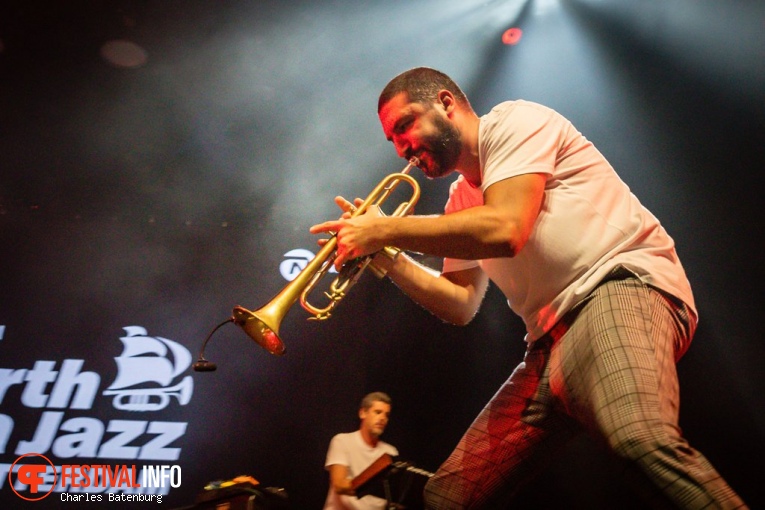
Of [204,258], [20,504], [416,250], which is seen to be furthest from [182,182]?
[416,250]

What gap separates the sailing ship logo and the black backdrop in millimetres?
54

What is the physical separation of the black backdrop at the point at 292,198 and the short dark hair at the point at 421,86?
4288 mm

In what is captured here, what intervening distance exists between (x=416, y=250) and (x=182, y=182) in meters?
5.46

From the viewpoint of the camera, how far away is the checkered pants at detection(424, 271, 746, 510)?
1.35 metres

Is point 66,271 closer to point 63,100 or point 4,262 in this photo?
point 4,262

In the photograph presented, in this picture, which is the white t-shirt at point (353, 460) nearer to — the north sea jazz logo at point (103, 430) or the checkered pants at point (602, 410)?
the north sea jazz logo at point (103, 430)

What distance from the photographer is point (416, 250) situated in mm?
1822

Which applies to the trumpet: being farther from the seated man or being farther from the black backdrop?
the black backdrop

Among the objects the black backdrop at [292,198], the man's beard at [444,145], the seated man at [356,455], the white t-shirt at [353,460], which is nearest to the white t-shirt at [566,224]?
the man's beard at [444,145]

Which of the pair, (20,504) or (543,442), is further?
(20,504)

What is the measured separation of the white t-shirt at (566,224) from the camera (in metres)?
1.82

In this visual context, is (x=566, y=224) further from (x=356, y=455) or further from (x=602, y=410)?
(x=356, y=455)

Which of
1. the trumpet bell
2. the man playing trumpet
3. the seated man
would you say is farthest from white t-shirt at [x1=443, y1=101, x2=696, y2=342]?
the seated man

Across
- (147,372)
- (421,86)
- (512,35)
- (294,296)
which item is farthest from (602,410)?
(512,35)
